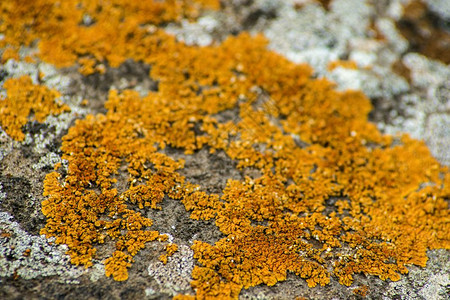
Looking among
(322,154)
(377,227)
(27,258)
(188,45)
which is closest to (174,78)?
(188,45)

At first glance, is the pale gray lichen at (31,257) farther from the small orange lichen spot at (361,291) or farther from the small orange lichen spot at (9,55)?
the small orange lichen spot at (361,291)

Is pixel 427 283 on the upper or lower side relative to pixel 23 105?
lower

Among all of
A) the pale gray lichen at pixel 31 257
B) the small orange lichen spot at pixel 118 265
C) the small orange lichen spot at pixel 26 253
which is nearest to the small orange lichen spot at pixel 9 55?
the pale gray lichen at pixel 31 257

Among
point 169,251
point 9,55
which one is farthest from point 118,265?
point 9,55

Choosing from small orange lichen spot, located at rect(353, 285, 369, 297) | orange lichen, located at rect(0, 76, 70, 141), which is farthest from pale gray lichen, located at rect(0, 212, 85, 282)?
small orange lichen spot, located at rect(353, 285, 369, 297)

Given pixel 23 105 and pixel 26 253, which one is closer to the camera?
pixel 26 253

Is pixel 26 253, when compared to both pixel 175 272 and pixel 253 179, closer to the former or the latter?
pixel 175 272

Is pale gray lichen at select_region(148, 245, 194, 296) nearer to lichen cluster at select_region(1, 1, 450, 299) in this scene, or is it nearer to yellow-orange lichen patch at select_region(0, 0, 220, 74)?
lichen cluster at select_region(1, 1, 450, 299)
